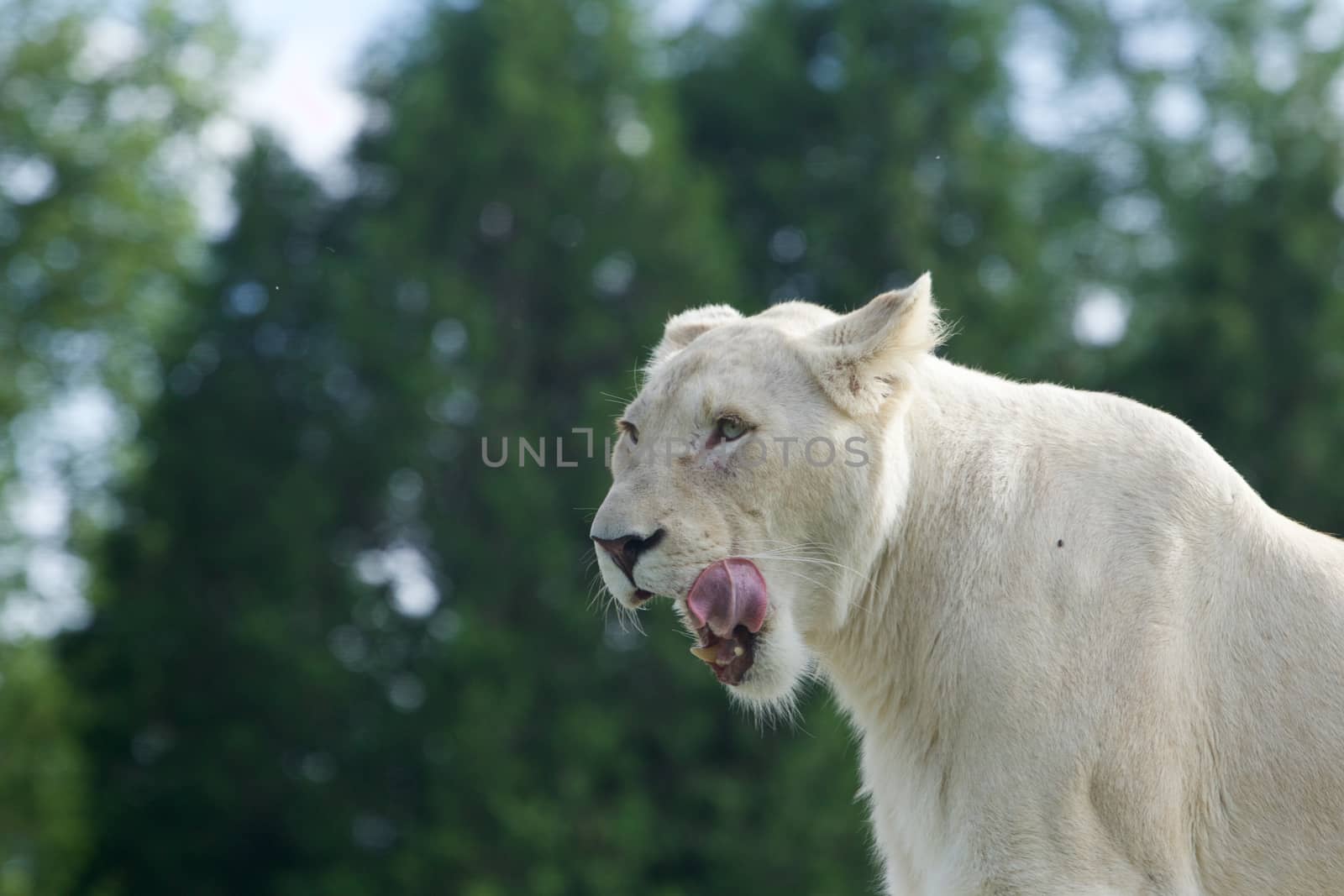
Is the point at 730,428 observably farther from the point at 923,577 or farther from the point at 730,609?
the point at 923,577

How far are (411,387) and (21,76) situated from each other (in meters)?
18.0

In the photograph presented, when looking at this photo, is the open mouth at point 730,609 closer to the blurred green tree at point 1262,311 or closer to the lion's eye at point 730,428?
the lion's eye at point 730,428

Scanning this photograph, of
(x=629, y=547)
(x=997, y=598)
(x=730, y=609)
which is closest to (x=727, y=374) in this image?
(x=629, y=547)

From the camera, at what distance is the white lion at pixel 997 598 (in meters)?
4.45

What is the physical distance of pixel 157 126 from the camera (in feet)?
115

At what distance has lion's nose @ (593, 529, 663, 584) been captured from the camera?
4859 millimetres

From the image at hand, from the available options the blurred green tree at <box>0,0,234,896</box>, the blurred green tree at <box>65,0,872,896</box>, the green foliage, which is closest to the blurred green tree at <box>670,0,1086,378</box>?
the green foliage

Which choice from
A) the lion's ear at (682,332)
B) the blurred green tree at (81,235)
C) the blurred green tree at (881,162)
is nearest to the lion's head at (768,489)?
the lion's ear at (682,332)

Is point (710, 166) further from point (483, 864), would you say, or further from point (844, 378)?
point (844, 378)

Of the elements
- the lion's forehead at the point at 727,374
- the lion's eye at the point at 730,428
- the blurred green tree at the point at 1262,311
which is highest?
the blurred green tree at the point at 1262,311

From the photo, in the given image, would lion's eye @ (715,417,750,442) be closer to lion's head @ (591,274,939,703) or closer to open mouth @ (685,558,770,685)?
lion's head @ (591,274,939,703)

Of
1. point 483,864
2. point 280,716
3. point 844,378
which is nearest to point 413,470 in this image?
point 280,716

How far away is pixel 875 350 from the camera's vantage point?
495cm

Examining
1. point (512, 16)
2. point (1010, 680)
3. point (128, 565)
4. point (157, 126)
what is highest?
point (157, 126)
